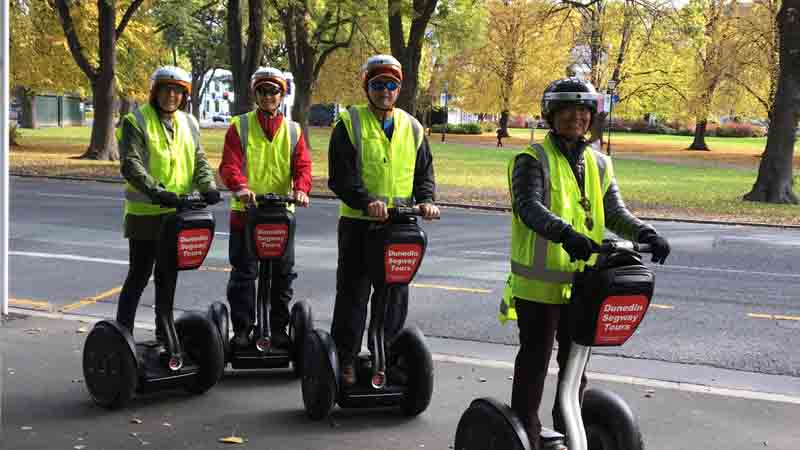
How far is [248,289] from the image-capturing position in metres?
5.86

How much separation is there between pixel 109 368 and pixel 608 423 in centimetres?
287

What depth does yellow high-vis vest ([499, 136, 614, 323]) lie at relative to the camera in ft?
12.0

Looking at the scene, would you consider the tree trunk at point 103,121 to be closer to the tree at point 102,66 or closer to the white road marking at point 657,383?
the tree at point 102,66

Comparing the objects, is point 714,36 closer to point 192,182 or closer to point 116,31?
point 116,31

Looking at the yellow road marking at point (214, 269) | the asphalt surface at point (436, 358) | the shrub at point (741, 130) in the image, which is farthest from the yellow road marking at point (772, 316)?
the shrub at point (741, 130)

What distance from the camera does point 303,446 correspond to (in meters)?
4.66

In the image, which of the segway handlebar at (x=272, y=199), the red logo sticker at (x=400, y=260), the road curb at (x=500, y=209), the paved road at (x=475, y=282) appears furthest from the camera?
the road curb at (x=500, y=209)

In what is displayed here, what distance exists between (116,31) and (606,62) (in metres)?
30.1

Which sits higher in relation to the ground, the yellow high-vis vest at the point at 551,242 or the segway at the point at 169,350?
the yellow high-vis vest at the point at 551,242

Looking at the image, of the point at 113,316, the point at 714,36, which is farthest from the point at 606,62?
the point at 113,316

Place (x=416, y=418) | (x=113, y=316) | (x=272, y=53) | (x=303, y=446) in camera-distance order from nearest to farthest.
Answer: (x=303, y=446) < (x=416, y=418) < (x=113, y=316) < (x=272, y=53)

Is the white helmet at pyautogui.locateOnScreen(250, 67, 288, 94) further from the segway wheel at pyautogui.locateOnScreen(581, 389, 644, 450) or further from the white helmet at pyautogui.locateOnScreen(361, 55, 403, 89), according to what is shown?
the segway wheel at pyautogui.locateOnScreen(581, 389, 644, 450)

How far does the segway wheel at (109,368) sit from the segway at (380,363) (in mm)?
998

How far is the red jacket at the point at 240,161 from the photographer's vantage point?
564 centimetres
